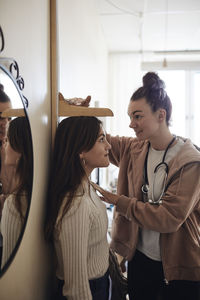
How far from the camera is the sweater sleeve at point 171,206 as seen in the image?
46.7 inches

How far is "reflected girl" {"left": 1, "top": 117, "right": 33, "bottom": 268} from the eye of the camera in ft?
1.99

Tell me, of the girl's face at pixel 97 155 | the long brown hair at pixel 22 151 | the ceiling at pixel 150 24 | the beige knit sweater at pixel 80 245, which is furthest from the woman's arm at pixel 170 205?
the ceiling at pixel 150 24

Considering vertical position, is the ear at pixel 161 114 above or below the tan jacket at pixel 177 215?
above

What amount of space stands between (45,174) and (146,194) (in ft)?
1.95

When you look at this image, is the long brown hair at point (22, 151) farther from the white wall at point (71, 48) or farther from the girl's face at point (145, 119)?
the girl's face at point (145, 119)

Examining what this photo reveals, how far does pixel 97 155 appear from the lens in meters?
1.07

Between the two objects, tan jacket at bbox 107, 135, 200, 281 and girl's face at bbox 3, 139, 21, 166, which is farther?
tan jacket at bbox 107, 135, 200, 281

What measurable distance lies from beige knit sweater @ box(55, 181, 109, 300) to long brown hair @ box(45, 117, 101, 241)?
4 centimetres

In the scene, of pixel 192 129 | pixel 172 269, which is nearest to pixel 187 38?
pixel 192 129

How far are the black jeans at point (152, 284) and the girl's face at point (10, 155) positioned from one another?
3.28 ft

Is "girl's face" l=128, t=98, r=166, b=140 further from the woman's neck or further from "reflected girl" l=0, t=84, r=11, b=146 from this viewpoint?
"reflected girl" l=0, t=84, r=11, b=146

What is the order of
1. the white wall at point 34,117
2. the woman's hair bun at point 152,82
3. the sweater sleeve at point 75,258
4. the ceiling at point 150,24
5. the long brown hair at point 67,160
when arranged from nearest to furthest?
the white wall at point 34,117 < the sweater sleeve at point 75,258 < the long brown hair at point 67,160 < the woman's hair bun at point 152,82 < the ceiling at point 150,24

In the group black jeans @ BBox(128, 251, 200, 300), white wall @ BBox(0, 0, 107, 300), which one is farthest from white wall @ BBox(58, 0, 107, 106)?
black jeans @ BBox(128, 251, 200, 300)

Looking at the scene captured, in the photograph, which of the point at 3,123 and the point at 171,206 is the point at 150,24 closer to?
the point at 171,206
